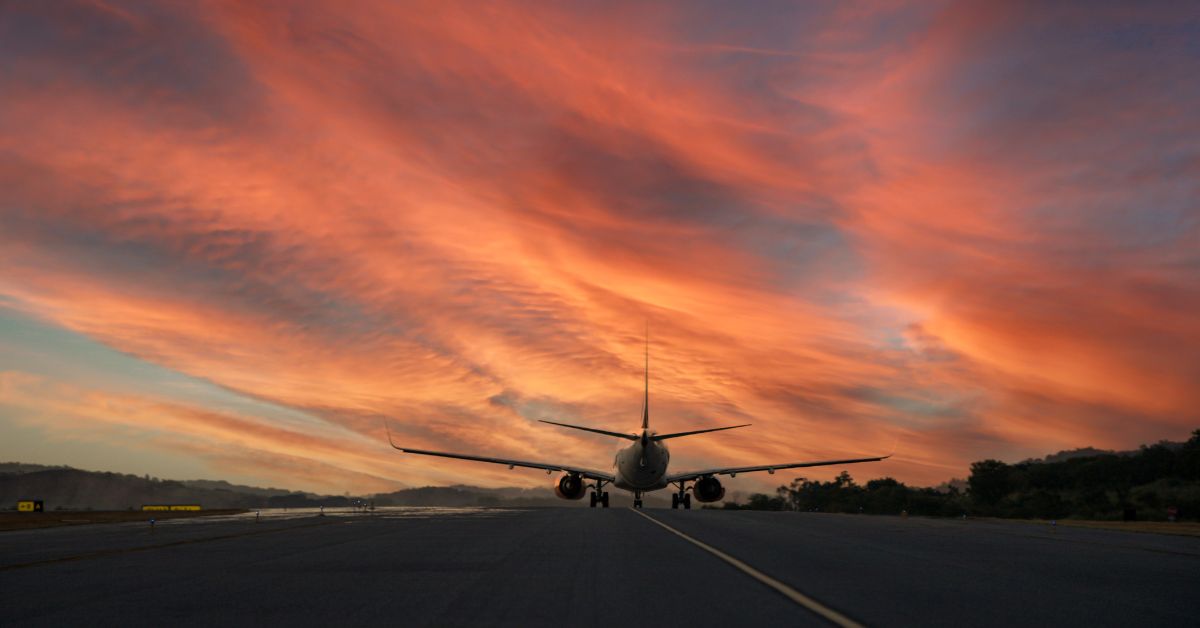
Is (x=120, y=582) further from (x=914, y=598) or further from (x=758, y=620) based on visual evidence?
(x=914, y=598)

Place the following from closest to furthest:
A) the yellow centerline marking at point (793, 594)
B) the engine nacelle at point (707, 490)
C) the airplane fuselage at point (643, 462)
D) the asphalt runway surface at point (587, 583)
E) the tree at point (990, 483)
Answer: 1. the yellow centerline marking at point (793, 594)
2. the asphalt runway surface at point (587, 583)
3. the airplane fuselage at point (643, 462)
4. the engine nacelle at point (707, 490)
5. the tree at point (990, 483)

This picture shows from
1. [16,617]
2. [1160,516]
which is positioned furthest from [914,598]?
[1160,516]

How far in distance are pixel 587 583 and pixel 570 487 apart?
55.7 m

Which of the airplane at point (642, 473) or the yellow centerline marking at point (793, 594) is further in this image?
the airplane at point (642, 473)

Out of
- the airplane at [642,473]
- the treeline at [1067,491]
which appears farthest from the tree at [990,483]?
the airplane at [642,473]

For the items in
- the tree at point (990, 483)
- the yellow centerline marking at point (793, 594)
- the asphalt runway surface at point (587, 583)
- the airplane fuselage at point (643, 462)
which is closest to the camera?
the yellow centerline marking at point (793, 594)

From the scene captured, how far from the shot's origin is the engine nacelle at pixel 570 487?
66.7 m

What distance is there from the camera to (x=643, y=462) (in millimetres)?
58531

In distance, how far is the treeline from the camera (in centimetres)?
7594

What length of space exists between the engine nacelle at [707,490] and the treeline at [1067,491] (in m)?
10.7

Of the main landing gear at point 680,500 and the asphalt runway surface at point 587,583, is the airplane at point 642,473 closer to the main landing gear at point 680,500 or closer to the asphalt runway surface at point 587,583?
the main landing gear at point 680,500

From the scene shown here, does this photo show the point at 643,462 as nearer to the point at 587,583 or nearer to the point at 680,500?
Result: the point at 680,500

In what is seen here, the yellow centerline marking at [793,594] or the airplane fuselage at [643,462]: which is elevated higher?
the airplane fuselage at [643,462]

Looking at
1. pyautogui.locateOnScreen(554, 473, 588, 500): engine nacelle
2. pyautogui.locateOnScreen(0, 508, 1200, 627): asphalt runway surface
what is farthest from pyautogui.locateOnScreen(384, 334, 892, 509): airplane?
pyautogui.locateOnScreen(0, 508, 1200, 627): asphalt runway surface
